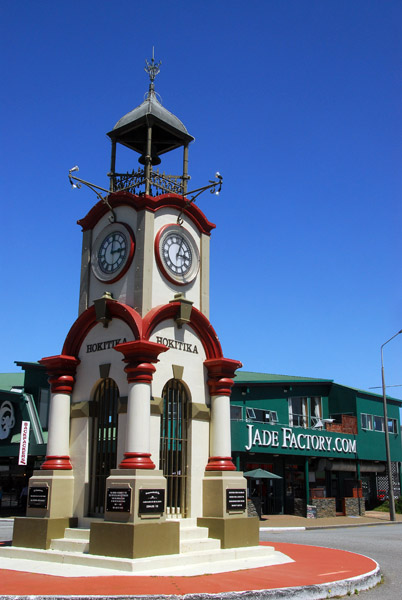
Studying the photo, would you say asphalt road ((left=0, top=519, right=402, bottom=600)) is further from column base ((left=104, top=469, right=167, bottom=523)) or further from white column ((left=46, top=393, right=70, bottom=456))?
white column ((left=46, top=393, right=70, bottom=456))

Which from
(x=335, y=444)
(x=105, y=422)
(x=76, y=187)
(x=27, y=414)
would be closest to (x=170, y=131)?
(x=76, y=187)

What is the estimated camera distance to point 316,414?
39812mm

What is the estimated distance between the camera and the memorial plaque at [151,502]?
1240 cm

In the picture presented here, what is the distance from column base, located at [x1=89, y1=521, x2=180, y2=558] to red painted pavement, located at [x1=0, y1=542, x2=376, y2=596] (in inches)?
41.0

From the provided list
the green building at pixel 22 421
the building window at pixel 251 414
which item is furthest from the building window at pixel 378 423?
the green building at pixel 22 421

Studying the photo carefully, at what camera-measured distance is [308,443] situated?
33812 millimetres

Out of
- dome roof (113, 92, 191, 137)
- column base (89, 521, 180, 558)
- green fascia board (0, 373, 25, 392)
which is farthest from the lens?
green fascia board (0, 373, 25, 392)

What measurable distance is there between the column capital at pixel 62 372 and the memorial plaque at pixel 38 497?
7.46 ft

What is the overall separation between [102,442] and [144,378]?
241 centimetres

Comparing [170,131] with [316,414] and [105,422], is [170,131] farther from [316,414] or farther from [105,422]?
[316,414]

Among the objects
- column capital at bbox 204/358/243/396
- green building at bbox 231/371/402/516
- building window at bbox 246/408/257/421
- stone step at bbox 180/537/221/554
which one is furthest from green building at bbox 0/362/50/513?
stone step at bbox 180/537/221/554

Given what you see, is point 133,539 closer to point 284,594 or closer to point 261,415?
point 284,594

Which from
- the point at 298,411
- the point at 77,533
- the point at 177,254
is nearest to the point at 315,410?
the point at 298,411

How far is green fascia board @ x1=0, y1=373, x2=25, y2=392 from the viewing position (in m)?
37.2
